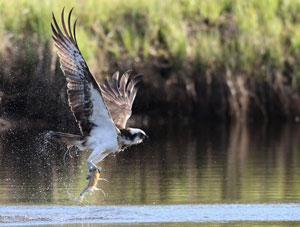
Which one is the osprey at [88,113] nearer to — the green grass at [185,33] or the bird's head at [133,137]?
the bird's head at [133,137]

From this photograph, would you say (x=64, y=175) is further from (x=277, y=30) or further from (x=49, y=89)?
(x=277, y=30)

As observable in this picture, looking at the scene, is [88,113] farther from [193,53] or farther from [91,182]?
[193,53]

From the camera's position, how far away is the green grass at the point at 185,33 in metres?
19.6

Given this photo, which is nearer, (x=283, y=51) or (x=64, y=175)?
(x=64, y=175)

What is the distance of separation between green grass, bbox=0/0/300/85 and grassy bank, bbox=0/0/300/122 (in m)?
0.02

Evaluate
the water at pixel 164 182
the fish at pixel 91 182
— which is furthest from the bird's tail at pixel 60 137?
the water at pixel 164 182

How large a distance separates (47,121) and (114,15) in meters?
3.79

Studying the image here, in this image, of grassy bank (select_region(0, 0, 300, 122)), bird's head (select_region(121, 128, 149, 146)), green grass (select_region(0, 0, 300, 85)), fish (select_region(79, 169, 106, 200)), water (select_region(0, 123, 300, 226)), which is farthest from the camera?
green grass (select_region(0, 0, 300, 85))

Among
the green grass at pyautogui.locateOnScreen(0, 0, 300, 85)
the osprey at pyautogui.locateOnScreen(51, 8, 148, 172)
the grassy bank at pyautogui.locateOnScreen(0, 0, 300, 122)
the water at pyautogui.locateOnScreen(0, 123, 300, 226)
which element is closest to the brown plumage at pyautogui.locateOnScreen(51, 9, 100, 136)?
the osprey at pyautogui.locateOnScreen(51, 8, 148, 172)

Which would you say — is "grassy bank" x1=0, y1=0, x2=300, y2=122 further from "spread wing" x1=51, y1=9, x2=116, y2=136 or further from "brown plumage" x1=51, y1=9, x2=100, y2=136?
"brown plumage" x1=51, y1=9, x2=100, y2=136

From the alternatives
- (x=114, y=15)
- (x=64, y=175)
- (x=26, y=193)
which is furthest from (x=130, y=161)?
(x=114, y=15)

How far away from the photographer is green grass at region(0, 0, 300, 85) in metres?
19.6

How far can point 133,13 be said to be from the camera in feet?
67.7

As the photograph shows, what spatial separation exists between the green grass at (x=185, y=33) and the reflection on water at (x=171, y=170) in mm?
2234
